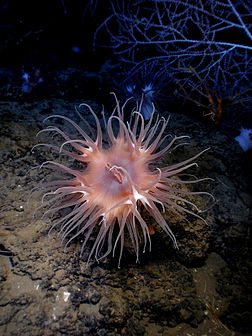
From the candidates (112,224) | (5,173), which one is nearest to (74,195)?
(112,224)

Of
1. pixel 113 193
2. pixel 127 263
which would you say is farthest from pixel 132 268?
pixel 113 193

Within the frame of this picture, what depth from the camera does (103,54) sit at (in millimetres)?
5258

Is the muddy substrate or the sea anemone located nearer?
the muddy substrate

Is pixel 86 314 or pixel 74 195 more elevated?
pixel 74 195

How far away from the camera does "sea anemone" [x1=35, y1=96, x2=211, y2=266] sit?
2246mm

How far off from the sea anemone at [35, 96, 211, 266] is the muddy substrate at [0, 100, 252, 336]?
0.54ft

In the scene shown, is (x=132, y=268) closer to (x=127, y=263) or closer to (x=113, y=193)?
(x=127, y=263)

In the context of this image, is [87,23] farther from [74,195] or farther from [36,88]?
[74,195]

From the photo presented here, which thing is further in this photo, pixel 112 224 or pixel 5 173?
pixel 5 173

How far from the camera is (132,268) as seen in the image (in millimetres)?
2455

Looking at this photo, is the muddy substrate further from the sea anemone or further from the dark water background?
the sea anemone

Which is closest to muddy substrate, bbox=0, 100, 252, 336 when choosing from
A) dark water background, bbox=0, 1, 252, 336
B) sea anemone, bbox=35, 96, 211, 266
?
dark water background, bbox=0, 1, 252, 336

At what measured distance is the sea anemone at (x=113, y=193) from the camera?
2246 millimetres

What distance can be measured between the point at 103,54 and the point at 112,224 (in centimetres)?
439
